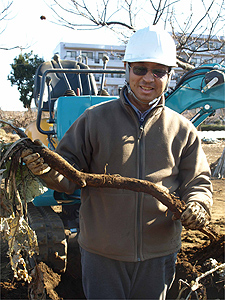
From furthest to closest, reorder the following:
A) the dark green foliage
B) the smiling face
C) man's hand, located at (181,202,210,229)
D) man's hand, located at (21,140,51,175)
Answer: the dark green foliage
the smiling face
man's hand, located at (181,202,210,229)
man's hand, located at (21,140,51,175)

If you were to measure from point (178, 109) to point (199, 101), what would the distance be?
29cm

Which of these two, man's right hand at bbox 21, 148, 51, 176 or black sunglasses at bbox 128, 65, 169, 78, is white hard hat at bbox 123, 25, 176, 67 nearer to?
black sunglasses at bbox 128, 65, 169, 78

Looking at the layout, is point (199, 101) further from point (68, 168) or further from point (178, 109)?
point (68, 168)

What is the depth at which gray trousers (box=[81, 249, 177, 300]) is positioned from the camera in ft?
7.73

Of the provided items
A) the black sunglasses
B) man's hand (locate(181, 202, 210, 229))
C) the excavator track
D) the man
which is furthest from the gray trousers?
the excavator track

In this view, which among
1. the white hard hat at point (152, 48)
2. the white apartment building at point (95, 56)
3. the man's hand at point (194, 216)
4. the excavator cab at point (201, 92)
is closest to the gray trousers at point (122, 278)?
the man's hand at point (194, 216)

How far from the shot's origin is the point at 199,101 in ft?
15.4

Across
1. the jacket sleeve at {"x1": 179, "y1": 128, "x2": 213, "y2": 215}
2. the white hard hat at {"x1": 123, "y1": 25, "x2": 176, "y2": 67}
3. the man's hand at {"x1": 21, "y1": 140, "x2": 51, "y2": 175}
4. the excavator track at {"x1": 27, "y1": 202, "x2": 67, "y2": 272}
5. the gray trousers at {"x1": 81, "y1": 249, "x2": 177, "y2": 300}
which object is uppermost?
the white hard hat at {"x1": 123, "y1": 25, "x2": 176, "y2": 67}

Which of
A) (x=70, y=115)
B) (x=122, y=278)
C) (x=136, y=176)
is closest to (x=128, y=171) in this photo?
(x=136, y=176)

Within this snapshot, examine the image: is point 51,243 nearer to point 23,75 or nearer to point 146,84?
point 146,84

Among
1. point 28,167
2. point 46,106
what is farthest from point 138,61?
point 46,106

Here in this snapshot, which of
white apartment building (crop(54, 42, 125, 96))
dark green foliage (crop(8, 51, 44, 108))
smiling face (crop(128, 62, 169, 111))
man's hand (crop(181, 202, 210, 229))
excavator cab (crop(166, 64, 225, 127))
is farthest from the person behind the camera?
white apartment building (crop(54, 42, 125, 96))

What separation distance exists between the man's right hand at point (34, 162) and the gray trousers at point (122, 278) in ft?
2.20

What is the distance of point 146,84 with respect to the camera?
2432 millimetres
